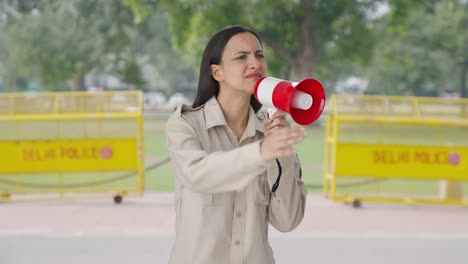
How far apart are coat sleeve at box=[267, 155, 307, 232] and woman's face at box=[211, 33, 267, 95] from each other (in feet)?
0.71

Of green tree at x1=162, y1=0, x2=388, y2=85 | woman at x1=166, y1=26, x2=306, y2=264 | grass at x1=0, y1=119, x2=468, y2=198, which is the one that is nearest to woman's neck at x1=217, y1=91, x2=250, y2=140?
woman at x1=166, y1=26, x2=306, y2=264

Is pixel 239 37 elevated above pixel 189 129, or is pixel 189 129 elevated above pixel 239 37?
pixel 239 37

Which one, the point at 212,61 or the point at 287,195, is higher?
the point at 212,61

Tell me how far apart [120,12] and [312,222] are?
21.1 m

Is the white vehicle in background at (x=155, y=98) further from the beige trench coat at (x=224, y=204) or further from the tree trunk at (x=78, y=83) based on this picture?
the beige trench coat at (x=224, y=204)

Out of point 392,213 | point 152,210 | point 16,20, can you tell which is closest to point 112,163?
point 152,210

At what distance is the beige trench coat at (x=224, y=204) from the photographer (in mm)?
1598

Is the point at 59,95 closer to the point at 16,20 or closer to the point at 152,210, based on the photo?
the point at 152,210

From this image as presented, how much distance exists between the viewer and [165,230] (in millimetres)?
5723

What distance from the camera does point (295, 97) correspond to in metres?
1.41

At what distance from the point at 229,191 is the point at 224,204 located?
64 mm

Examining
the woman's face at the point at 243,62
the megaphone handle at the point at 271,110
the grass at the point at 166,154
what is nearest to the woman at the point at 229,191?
the woman's face at the point at 243,62

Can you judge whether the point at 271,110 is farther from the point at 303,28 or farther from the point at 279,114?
the point at 303,28

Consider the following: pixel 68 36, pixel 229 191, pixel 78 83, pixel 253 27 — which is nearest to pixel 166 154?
pixel 253 27
